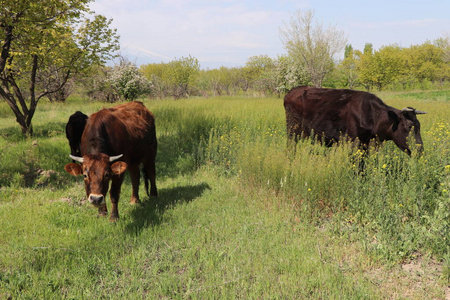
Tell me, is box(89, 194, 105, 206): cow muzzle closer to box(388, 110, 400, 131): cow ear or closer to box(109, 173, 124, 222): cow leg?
box(109, 173, 124, 222): cow leg

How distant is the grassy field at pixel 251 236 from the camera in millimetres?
2998

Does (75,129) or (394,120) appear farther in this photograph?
(75,129)

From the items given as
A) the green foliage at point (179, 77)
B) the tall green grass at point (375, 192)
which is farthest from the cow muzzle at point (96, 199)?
the green foliage at point (179, 77)

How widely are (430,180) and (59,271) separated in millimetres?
5294

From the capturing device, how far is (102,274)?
3.27 meters

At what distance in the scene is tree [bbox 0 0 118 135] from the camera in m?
6.78

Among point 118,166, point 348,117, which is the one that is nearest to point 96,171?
point 118,166

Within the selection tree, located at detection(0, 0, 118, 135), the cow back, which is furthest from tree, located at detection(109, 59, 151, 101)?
the cow back

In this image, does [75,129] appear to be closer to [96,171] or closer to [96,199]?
[96,171]

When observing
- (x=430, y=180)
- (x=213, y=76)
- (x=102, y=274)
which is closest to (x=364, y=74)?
(x=213, y=76)

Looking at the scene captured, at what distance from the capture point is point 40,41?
26.2ft

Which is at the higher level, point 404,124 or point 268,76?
point 268,76

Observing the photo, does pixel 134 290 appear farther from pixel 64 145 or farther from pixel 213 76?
pixel 213 76

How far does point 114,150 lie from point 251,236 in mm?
2527
